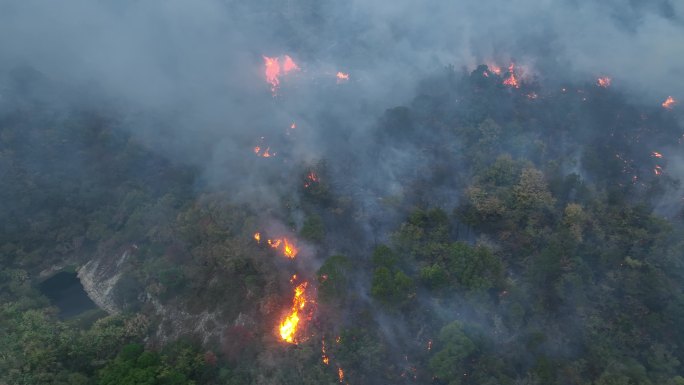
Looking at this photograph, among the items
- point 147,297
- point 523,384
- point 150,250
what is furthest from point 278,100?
point 523,384

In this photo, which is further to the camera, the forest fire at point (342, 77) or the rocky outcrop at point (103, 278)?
the forest fire at point (342, 77)

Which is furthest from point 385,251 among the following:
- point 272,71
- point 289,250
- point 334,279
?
point 272,71

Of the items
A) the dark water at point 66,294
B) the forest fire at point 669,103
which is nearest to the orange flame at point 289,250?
the dark water at point 66,294

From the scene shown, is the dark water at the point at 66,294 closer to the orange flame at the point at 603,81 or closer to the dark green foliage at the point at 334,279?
the dark green foliage at the point at 334,279

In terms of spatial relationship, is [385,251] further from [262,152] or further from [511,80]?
[511,80]

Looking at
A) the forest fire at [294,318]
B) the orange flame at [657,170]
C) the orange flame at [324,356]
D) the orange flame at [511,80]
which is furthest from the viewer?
the orange flame at [511,80]

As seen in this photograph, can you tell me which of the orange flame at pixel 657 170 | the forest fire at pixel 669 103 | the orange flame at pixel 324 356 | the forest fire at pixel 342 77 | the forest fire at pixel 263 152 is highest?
the forest fire at pixel 669 103
